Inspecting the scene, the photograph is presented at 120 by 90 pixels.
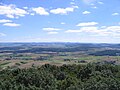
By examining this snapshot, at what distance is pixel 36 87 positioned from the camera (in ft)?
190

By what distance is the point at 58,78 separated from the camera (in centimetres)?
7094

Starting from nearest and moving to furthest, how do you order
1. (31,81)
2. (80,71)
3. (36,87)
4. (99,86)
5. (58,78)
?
1. (99,86)
2. (36,87)
3. (31,81)
4. (58,78)
5. (80,71)

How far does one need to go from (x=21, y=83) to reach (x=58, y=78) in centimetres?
1146

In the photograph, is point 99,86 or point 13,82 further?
point 13,82

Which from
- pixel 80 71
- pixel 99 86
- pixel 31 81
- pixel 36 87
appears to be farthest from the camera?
pixel 80 71

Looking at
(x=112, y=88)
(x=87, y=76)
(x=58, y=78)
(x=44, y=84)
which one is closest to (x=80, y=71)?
(x=87, y=76)

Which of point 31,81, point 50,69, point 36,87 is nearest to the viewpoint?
point 36,87

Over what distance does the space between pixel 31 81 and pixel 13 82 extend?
12.9ft

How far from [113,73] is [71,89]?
2134 centimetres

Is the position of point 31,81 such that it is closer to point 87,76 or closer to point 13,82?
point 13,82

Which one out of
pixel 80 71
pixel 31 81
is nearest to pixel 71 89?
pixel 31 81

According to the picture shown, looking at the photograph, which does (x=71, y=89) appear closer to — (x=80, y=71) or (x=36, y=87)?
(x=36, y=87)

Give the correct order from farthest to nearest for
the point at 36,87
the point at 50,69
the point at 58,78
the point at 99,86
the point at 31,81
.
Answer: the point at 50,69 < the point at 58,78 < the point at 31,81 < the point at 36,87 < the point at 99,86

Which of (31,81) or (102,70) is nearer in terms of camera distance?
(31,81)
